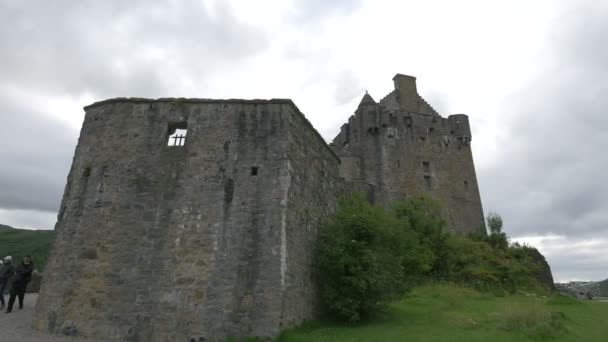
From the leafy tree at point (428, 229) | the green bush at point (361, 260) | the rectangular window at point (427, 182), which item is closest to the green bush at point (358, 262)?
the green bush at point (361, 260)

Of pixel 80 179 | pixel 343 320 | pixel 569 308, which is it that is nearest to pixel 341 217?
pixel 343 320

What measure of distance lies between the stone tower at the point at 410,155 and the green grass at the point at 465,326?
65.7 ft

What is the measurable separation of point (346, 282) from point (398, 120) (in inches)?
1094

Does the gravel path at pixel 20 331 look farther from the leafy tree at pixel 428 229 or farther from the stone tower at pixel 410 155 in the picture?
the stone tower at pixel 410 155

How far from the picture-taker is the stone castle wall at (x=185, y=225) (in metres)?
10.2

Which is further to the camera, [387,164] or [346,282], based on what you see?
[387,164]

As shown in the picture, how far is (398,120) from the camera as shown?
37000 millimetres

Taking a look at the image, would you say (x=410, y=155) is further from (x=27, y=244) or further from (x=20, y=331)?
(x=27, y=244)

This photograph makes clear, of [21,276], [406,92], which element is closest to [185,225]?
[21,276]

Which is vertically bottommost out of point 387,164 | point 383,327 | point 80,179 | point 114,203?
point 383,327

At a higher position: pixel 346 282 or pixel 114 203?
pixel 114 203

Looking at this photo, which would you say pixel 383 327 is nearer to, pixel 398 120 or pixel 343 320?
pixel 343 320

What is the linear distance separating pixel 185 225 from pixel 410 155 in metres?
28.6

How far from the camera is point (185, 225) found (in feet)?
36.7
